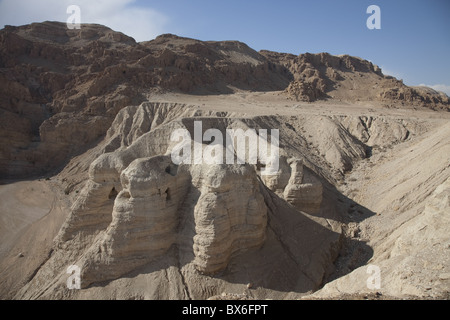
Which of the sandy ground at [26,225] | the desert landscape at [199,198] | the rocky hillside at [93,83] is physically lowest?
the sandy ground at [26,225]

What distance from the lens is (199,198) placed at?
11.6 metres

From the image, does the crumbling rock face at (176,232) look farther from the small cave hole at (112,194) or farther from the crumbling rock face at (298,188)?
the crumbling rock face at (298,188)

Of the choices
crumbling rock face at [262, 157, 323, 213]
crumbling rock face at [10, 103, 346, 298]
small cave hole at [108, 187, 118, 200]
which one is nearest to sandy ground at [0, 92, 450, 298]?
crumbling rock face at [10, 103, 346, 298]

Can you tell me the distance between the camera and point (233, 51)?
6544 centimetres

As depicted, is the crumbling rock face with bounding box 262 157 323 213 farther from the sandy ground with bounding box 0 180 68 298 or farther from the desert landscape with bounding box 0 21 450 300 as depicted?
the sandy ground with bounding box 0 180 68 298

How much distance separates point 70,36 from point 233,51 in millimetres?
30744

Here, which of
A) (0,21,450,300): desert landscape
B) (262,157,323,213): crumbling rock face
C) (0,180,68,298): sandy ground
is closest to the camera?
(0,21,450,300): desert landscape

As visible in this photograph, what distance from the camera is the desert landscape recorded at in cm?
1088

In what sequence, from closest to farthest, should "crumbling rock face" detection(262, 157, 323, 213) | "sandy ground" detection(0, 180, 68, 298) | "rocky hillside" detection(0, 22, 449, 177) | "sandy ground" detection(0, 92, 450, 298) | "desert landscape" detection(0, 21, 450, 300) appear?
"desert landscape" detection(0, 21, 450, 300)
"sandy ground" detection(0, 180, 68, 298)
"sandy ground" detection(0, 92, 450, 298)
"crumbling rock face" detection(262, 157, 323, 213)
"rocky hillside" detection(0, 22, 449, 177)

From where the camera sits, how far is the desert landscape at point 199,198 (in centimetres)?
1088

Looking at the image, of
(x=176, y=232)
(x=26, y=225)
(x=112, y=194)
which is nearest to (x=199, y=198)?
(x=176, y=232)

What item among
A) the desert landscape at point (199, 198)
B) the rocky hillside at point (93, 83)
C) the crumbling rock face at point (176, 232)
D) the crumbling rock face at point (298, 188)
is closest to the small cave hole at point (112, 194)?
the desert landscape at point (199, 198)

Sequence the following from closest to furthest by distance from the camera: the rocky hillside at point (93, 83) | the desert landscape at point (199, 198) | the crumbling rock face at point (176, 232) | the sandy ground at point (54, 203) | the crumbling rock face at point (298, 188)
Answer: the desert landscape at point (199, 198) < the crumbling rock face at point (176, 232) < the sandy ground at point (54, 203) < the crumbling rock face at point (298, 188) < the rocky hillside at point (93, 83)
